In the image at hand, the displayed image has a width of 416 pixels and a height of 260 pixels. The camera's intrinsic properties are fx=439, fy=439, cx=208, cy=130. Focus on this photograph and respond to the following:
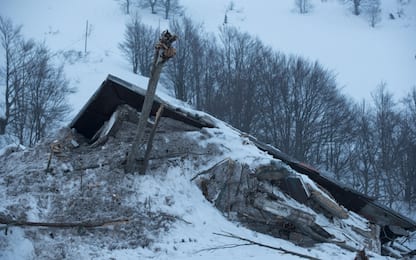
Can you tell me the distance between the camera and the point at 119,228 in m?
6.94

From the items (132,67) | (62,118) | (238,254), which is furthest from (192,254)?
(132,67)

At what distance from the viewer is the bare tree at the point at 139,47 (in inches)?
1592

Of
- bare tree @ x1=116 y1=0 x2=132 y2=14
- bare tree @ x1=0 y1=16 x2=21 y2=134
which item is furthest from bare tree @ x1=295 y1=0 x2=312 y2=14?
bare tree @ x1=0 y1=16 x2=21 y2=134

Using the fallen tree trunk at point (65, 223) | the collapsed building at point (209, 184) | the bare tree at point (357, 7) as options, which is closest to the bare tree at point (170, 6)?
the bare tree at point (357, 7)

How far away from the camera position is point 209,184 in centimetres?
836

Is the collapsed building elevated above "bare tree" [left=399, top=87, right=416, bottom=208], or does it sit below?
above

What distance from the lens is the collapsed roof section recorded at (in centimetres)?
952

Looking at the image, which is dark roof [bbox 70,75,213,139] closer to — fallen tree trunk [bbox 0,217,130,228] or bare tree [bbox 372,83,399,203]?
fallen tree trunk [bbox 0,217,130,228]

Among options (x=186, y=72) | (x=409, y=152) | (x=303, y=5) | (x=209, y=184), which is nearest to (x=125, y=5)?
(x=303, y=5)

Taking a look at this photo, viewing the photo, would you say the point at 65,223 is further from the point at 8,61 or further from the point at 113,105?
the point at 8,61

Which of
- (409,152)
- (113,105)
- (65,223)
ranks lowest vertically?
(409,152)

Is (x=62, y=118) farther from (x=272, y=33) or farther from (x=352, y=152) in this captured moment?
(x=272, y=33)

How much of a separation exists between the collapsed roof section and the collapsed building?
22 millimetres

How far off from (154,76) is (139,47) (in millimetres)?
34829
